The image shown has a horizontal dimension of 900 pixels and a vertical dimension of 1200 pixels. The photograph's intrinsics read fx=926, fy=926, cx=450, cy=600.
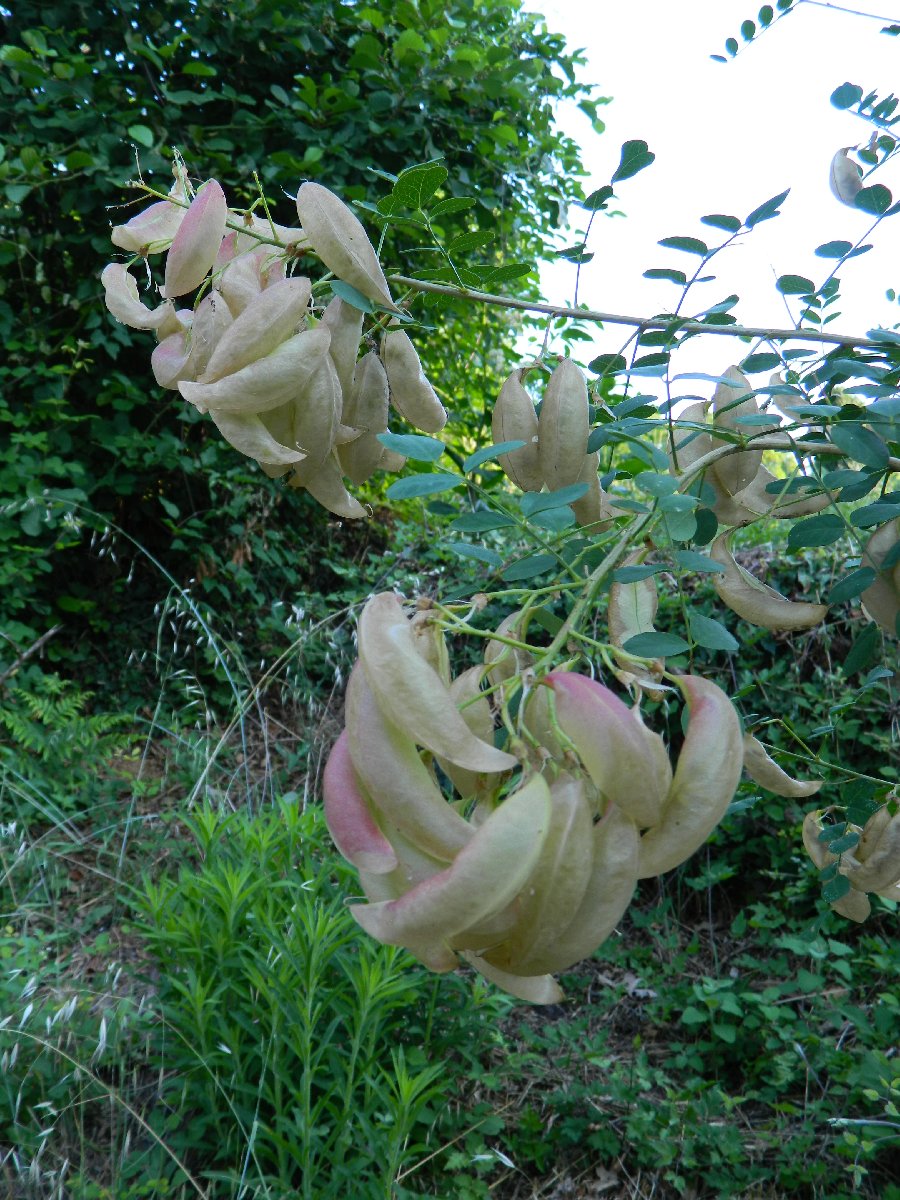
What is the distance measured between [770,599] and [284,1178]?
1241mm

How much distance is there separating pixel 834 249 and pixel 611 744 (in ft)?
2.14

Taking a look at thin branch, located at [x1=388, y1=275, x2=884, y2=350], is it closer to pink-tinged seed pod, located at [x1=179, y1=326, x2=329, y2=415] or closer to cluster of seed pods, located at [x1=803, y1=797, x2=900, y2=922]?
pink-tinged seed pod, located at [x1=179, y1=326, x2=329, y2=415]

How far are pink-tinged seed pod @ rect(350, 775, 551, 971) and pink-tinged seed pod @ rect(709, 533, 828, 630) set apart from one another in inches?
16.2

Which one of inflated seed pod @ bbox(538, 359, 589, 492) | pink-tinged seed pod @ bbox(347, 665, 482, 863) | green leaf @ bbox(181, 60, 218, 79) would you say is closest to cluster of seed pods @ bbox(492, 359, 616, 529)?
inflated seed pod @ bbox(538, 359, 589, 492)

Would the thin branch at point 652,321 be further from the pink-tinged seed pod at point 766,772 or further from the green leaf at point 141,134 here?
the green leaf at point 141,134

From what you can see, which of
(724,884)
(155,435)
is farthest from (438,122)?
(724,884)

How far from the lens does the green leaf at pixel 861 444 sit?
651mm

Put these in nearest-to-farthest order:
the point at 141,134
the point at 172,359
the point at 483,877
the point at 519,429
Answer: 1. the point at 483,877
2. the point at 172,359
3. the point at 519,429
4. the point at 141,134

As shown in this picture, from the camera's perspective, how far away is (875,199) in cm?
78

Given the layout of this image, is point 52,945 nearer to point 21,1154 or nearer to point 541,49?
point 21,1154

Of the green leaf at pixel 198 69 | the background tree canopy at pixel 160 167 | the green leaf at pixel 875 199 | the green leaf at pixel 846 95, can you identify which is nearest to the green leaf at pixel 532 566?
the green leaf at pixel 875 199

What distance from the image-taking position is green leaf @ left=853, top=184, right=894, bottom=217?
30.6 inches

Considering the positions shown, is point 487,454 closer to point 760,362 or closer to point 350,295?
point 350,295

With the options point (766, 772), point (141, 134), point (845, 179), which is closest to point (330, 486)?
point (766, 772)
